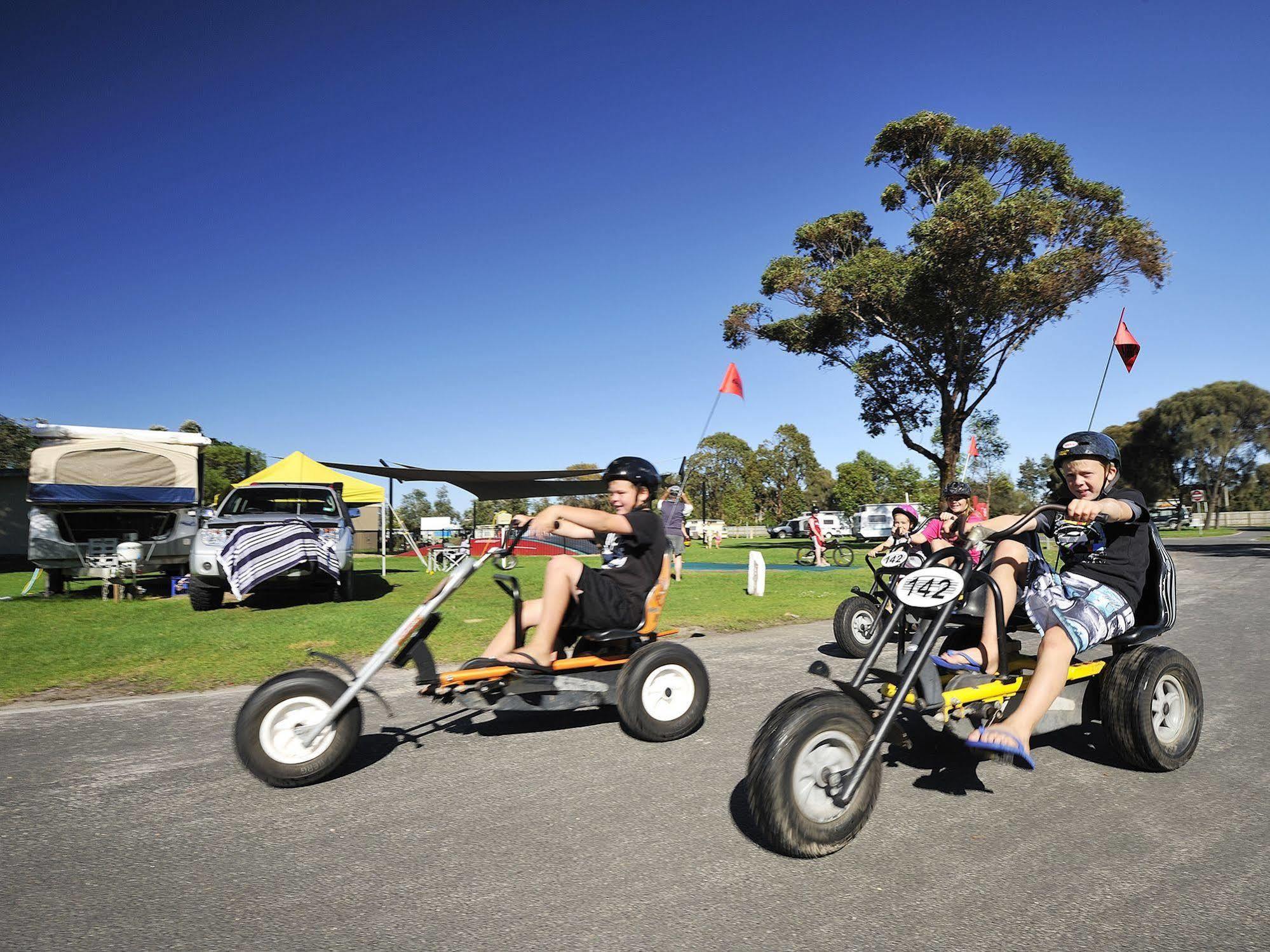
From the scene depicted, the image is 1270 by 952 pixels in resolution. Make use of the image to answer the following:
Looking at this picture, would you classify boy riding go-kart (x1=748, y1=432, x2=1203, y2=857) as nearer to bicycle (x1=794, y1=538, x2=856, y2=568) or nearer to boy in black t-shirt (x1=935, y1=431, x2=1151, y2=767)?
boy in black t-shirt (x1=935, y1=431, x2=1151, y2=767)

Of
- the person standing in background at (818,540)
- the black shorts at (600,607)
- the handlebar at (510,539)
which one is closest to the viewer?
the handlebar at (510,539)

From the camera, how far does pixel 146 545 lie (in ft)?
40.9

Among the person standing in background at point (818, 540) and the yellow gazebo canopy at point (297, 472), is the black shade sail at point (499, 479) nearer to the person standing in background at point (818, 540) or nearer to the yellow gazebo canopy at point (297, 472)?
the yellow gazebo canopy at point (297, 472)

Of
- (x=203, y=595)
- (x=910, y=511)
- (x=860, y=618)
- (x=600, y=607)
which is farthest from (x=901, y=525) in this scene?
(x=203, y=595)

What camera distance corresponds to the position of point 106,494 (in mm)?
12477

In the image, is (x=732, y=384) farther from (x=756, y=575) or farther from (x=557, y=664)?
(x=557, y=664)

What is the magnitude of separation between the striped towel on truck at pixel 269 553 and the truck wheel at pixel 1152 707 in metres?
9.16

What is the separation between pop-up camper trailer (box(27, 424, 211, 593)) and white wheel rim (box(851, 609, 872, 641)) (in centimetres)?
1104

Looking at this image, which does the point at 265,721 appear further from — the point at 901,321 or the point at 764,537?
the point at 764,537

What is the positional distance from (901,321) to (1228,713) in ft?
64.5

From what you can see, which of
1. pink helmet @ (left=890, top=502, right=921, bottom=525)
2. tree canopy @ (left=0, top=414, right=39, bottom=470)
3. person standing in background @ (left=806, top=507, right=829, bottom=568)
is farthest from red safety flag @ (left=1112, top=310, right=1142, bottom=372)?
tree canopy @ (left=0, top=414, right=39, bottom=470)

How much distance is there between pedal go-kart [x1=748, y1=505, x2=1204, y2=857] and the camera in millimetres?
2670

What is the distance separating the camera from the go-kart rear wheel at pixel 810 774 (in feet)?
8.61

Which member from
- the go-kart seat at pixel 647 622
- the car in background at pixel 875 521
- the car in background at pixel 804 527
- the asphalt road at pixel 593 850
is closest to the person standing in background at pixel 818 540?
the car in background at pixel 875 521
